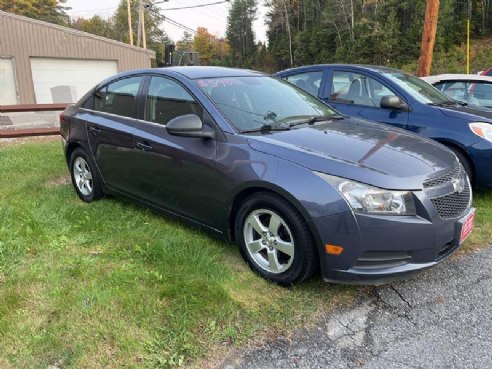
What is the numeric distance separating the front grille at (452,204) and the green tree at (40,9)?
5814 cm

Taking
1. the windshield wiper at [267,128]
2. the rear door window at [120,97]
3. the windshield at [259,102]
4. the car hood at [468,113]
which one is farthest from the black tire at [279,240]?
the car hood at [468,113]

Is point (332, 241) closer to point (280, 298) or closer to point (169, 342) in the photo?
point (280, 298)

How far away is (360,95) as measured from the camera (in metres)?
5.74

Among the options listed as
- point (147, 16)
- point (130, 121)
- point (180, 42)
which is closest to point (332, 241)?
point (130, 121)

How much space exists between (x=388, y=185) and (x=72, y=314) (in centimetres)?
208

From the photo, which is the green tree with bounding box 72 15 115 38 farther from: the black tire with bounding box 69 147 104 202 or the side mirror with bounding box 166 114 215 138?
the side mirror with bounding box 166 114 215 138

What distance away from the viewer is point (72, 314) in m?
2.69

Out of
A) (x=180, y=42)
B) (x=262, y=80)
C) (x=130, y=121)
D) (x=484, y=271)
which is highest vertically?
(x=180, y=42)

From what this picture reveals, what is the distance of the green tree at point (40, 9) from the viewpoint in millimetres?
52625

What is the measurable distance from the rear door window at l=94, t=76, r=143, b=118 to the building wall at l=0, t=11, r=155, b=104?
615 inches

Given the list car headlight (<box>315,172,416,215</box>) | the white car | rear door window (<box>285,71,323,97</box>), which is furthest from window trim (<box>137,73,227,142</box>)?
the white car

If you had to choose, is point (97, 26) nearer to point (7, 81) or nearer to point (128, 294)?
point (7, 81)

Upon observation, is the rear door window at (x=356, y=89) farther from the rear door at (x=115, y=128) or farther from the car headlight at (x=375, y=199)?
the car headlight at (x=375, y=199)

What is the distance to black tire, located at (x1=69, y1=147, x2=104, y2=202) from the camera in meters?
4.68
